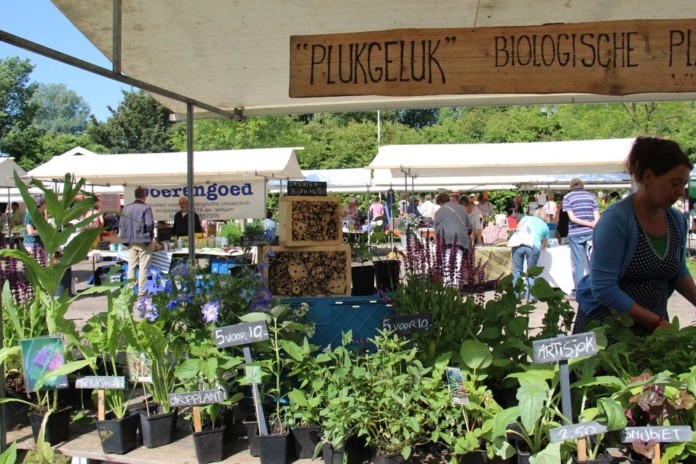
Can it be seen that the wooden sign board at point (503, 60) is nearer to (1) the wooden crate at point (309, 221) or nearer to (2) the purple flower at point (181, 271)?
(2) the purple flower at point (181, 271)

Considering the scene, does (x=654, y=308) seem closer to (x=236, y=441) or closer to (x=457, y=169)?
(x=236, y=441)

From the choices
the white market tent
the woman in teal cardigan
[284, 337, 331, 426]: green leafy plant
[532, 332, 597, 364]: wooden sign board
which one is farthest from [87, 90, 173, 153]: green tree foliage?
[532, 332, 597, 364]: wooden sign board

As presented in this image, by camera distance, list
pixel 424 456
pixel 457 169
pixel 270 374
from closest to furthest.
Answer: pixel 424 456 < pixel 270 374 < pixel 457 169

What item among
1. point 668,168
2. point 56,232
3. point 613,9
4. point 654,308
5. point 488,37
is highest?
point 613,9

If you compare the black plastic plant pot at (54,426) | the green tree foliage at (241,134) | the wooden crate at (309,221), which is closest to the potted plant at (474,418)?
the wooden crate at (309,221)

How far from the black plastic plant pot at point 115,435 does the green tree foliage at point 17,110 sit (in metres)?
31.2

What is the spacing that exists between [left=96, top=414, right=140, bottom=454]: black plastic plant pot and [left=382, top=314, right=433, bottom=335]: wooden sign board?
3.44 ft

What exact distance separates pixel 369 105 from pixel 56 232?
199 centimetres

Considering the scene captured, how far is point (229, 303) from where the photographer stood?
8.11 ft

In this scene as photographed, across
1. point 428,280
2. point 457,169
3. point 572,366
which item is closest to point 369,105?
point 428,280

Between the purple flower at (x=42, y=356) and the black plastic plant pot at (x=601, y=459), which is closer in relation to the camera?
the black plastic plant pot at (x=601, y=459)

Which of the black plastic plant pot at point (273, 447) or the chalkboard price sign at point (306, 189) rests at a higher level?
the chalkboard price sign at point (306, 189)

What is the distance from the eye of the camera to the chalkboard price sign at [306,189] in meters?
3.28

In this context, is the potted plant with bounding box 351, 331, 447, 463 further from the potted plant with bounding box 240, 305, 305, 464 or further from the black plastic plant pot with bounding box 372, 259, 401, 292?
the black plastic plant pot with bounding box 372, 259, 401, 292
